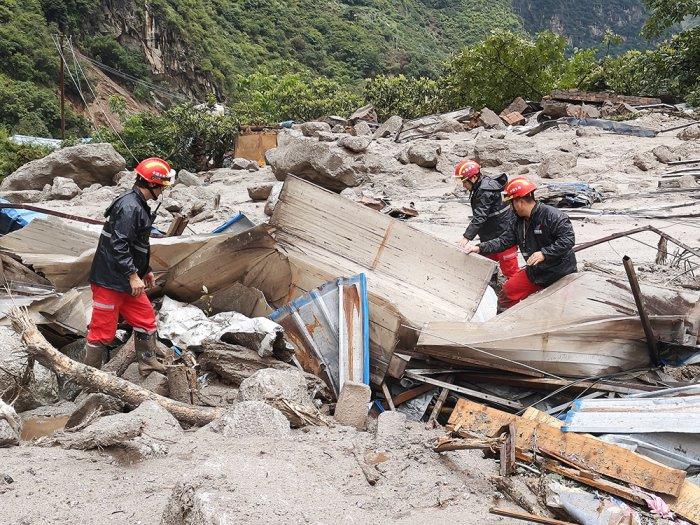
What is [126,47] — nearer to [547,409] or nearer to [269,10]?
[269,10]

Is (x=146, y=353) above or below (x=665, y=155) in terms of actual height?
below

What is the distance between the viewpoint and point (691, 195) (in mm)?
9289

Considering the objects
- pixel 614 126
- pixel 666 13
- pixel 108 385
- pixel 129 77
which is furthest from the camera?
pixel 129 77

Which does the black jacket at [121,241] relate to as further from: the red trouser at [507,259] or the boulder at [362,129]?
the boulder at [362,129]

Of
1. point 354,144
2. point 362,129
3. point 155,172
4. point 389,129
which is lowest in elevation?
point 362,129

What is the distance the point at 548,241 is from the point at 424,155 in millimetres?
8472

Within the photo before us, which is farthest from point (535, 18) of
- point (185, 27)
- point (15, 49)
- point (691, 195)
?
point (691, 195)

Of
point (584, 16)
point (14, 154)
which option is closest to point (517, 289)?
point (14, 154)

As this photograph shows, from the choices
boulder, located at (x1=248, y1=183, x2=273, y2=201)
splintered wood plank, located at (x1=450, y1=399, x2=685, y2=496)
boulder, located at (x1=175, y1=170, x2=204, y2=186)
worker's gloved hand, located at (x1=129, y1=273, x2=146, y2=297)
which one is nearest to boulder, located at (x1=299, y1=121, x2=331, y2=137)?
boulder, located at (x1=175, y1=170, x2=204, y2=186)

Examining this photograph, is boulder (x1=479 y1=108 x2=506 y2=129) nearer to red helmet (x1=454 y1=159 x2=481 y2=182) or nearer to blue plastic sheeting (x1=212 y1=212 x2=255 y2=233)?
red helmet (x1=454 y1=159 x2=481 y2=182)

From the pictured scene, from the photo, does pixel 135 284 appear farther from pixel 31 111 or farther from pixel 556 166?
pixel 31 111

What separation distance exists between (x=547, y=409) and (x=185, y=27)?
51538 millimetres

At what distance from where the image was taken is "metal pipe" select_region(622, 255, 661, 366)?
3.61 metres

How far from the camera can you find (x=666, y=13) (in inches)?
665
